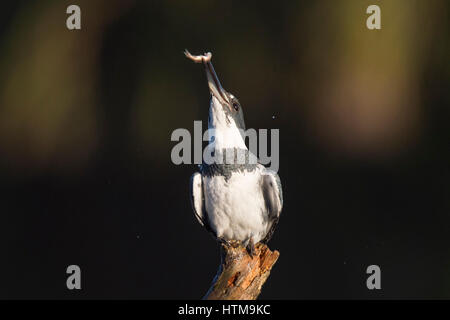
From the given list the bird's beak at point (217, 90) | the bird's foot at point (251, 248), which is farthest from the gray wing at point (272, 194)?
the bird's beak at point (217, 90)

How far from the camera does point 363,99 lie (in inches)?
142

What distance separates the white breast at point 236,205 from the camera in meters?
2.22

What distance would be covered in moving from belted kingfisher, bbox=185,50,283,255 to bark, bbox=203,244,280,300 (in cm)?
10

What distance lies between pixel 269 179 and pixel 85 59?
6.65 feet

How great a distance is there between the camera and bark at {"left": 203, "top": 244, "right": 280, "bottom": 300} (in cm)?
198

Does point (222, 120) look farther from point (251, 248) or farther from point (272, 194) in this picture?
point (251, 248)

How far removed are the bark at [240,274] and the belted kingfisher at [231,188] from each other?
105mm

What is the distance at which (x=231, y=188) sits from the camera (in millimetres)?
2211

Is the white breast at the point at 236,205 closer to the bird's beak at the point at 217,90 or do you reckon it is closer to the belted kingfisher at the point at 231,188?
the belted kingfisher at the point at 231,188

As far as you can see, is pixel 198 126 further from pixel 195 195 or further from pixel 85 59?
pixel 195 195

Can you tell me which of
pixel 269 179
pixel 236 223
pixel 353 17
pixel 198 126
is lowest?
pixel 236 223

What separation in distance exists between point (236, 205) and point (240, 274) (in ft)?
0.93
